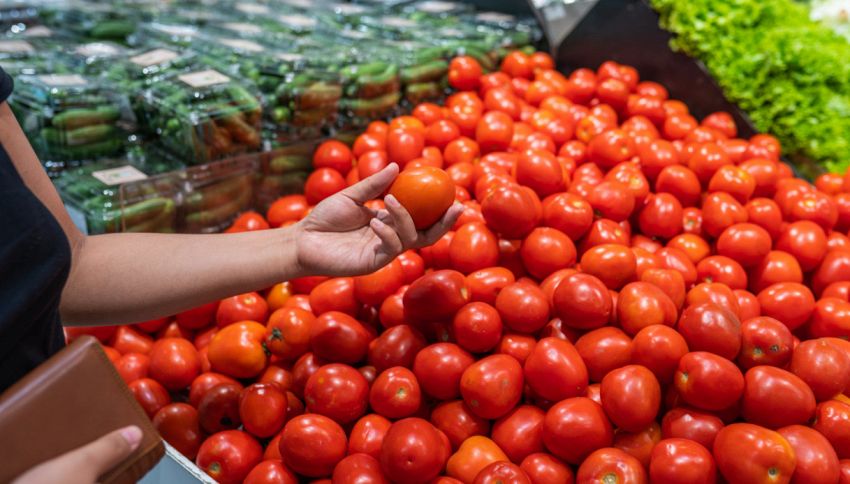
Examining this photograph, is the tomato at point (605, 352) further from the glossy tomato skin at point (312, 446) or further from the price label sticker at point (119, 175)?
the price label sticker at point (119, 175)

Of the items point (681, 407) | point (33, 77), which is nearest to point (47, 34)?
point (33, 77)

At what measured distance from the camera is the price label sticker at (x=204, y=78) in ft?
10.1

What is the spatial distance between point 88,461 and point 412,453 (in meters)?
0.79

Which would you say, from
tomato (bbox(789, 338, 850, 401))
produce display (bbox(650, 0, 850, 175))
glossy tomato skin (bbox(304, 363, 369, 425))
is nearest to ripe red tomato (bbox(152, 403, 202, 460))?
glossy tomato skin (bbox(304, 363, 369, 425))

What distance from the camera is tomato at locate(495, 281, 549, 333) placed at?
205 cm

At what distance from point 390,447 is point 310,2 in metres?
3.97

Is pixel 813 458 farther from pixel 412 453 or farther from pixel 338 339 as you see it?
pixel 338 339

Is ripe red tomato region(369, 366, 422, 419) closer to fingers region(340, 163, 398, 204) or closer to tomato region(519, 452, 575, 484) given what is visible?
tomato region(519, 452, 575, 484)

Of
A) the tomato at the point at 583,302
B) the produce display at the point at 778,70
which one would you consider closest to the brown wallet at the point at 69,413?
the tomato at the point at 583,302

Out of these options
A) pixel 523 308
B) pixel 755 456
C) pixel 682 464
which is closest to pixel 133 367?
pixel 523 308

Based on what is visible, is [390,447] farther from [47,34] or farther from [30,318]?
[47,34]

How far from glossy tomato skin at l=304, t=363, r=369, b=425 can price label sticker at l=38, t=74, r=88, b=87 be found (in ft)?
6.27

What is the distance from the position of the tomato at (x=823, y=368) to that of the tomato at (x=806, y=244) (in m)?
0.68

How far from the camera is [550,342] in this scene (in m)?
1.92
